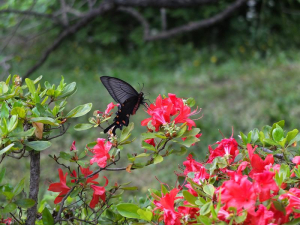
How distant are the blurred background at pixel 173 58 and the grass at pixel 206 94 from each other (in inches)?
0.6

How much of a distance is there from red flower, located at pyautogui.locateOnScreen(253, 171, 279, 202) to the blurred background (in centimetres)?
246

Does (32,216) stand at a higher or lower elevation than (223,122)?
higher

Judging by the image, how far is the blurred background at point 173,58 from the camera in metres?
4.04

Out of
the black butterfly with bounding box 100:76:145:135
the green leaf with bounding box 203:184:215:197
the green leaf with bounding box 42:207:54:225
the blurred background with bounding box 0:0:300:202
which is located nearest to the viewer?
the green leaf with bounding box 203:184:215:197

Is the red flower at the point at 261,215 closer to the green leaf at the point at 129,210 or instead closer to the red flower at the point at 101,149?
the green leaf at the point at 129,210

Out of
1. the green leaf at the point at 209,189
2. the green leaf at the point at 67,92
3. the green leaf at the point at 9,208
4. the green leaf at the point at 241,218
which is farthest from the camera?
the green leaf at the point at 67,92

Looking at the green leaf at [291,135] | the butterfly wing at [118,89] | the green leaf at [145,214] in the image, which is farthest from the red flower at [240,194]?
the butterfly wing at [118,89]

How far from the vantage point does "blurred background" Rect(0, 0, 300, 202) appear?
159 inches

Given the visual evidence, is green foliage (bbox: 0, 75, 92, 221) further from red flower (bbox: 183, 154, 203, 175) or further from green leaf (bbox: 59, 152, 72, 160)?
red flower (bbox: 183, 154, 203, 175)

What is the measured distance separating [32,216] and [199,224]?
0.61 meters

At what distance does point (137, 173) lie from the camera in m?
3.83

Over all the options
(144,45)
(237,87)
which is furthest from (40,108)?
(144,45)

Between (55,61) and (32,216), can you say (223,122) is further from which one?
(55,61)

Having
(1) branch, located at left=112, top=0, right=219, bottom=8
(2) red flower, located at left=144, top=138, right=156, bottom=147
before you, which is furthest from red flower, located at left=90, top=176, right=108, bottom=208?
(1) branch, located at left=112, top=0, right=219, bottom=8
